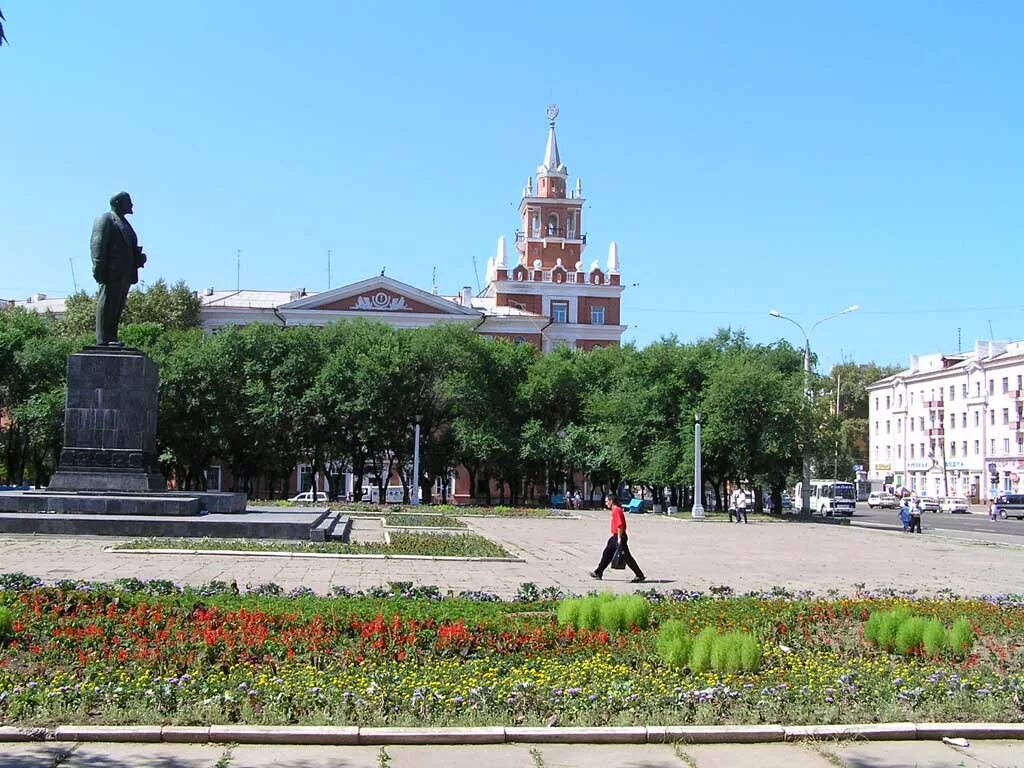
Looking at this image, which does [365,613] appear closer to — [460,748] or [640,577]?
[460,748]

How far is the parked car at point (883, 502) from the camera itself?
8079 centimetres

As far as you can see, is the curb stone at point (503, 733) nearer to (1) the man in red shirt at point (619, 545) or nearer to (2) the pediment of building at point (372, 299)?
(1) the man in red shirt at point (619, 545)

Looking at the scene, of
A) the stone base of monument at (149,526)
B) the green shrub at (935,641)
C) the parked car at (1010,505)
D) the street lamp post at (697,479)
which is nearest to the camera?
the green shrub at (935,641)

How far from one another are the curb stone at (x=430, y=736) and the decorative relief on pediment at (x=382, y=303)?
210 ft

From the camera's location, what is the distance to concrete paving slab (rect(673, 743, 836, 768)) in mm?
6395

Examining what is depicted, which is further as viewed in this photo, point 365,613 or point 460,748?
point 365,613

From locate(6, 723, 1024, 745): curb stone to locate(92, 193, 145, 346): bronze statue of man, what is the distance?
57.1 ft

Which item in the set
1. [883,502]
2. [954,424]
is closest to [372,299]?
[883,502]

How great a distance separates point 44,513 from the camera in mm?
21312

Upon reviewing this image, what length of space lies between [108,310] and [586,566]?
11.7 m

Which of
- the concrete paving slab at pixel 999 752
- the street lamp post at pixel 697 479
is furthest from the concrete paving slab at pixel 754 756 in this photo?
the street lamp post at pixel 697 479

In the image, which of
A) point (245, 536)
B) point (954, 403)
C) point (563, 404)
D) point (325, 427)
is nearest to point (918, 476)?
point (954, 403)

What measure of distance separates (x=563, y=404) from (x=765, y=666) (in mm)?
48996

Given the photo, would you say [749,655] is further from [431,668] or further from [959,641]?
[431,668]
